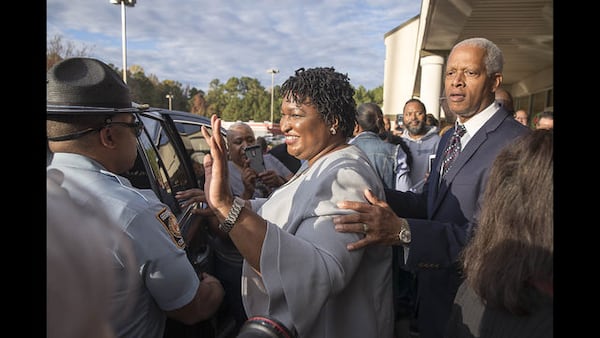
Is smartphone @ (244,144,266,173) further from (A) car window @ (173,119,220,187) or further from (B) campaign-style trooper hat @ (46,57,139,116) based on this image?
(B) campaign-style trooper hat @ (46,57,139,116)

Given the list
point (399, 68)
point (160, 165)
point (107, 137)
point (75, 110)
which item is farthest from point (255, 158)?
point (399, 68)

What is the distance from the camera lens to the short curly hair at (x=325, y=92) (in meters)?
1.78

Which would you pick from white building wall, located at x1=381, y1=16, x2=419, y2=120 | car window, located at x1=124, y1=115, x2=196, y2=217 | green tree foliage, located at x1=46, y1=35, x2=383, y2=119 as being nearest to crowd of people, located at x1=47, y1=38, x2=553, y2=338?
car window, located at x1=124, y1=115, x2=196, y2=217

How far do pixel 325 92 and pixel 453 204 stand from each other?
2.73ft

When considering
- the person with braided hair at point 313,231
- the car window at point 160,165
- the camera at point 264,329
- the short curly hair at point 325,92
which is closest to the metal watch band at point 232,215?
the person with braided hair at point 313,231

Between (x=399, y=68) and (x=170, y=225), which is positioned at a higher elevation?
(x=399, y=68)

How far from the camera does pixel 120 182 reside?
1.56 m

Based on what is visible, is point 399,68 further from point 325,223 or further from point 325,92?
point 325,223

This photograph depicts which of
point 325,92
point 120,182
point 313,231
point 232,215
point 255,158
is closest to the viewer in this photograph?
point 232,215

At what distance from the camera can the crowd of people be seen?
44.8 inches

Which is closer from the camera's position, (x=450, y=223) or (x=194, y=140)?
(x=450, y=223)

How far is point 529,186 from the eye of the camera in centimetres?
118
